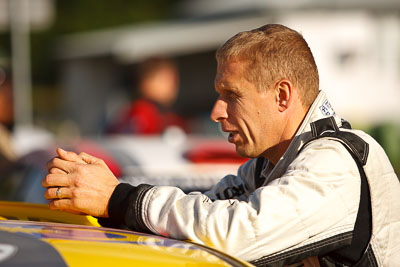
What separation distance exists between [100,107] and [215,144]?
33.3 metres

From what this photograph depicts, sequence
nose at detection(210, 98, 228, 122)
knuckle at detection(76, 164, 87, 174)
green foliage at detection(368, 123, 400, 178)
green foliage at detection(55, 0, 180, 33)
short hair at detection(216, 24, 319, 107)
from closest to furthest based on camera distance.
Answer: knuckle at detection(76, 164, 87, 174) < short hair at detection(216, 24, 319, 107) < nose at detection(210, 98, 228, 122) < green foliage at detection(368, 123, 400, 178) < green foliage at detection(55, 0, 180, 33)

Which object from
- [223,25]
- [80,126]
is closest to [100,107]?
[80,126]

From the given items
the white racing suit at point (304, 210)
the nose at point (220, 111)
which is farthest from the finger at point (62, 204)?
the nose at point (220, 111)

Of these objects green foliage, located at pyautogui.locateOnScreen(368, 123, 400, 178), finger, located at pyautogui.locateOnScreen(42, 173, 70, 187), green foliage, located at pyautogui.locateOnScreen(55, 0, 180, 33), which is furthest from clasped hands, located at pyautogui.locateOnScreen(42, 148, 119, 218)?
green foliage, located at pyautogui.locateOnScreen(55, 0, 180, 33)

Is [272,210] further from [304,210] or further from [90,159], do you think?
[90,159]

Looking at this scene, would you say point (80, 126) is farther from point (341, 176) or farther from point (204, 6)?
point (341, 176)

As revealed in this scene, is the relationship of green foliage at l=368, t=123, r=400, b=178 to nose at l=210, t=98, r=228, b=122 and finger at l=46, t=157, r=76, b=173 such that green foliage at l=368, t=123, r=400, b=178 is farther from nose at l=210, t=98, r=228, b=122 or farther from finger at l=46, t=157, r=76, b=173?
finger at l=46, t=157, r=76, b=173

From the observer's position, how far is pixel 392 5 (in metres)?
26.4

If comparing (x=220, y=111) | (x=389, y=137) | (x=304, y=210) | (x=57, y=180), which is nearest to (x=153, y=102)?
(x=220, y=111)

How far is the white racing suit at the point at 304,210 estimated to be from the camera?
2.61 metres

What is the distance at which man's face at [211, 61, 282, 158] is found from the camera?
9.84 feet

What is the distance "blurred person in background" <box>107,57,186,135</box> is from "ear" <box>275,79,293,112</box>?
5.01 metres

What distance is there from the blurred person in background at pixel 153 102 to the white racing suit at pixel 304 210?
516cm

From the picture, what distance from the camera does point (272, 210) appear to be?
260 cm
